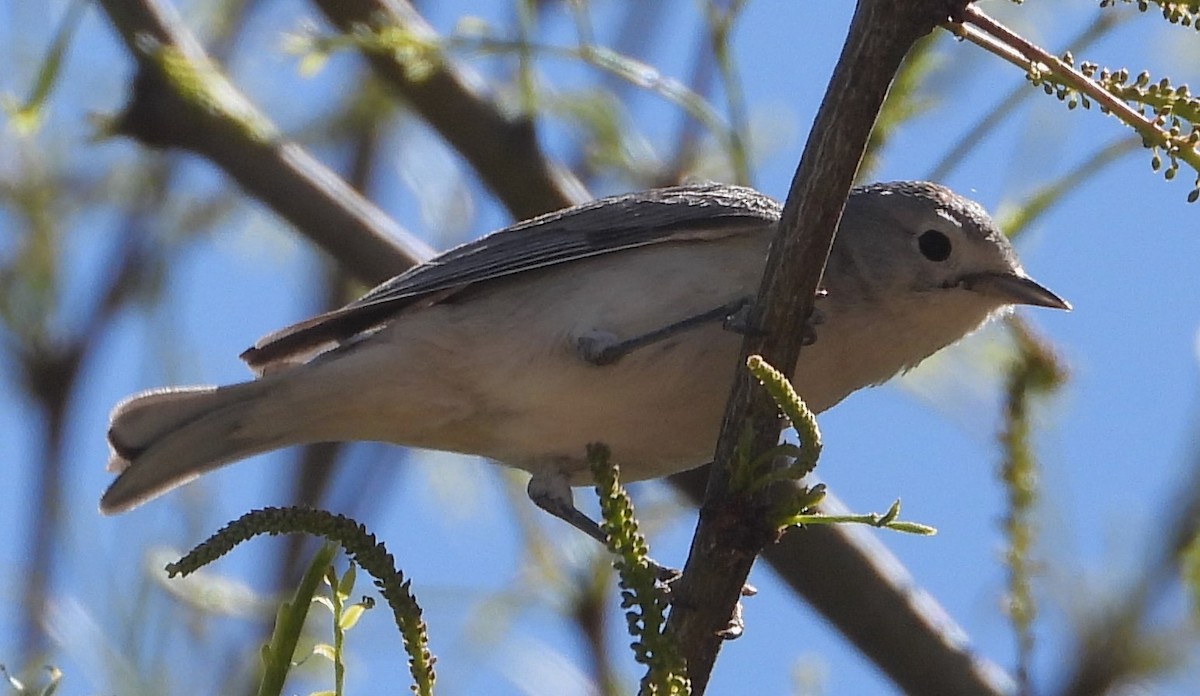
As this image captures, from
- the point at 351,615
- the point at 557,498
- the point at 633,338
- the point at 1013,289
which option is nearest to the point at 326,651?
the point at 351,615

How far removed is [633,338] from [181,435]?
1006 millimetres

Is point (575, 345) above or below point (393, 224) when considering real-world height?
below

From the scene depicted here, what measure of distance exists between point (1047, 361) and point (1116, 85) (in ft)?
4.01

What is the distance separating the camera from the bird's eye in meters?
3.48

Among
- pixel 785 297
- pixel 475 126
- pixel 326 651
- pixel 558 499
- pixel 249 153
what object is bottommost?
pixel 326 651

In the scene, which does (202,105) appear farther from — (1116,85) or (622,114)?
(1116,85)

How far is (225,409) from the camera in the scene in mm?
3432

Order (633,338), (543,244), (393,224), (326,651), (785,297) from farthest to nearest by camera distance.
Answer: (393,224)
(543,244)
(633,338)
(785,297)
(326,651)

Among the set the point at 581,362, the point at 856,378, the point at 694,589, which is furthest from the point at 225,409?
the point at 694,589

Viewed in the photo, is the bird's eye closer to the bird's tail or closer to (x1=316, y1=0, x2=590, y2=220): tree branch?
(x1=316, y1=0, x2=590, y2=220): tree branch

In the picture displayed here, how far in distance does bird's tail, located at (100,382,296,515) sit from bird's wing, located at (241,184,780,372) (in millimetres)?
125

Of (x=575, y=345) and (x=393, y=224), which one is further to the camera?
(x=393, y=224)

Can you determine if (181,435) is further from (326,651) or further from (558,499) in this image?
(326,651)

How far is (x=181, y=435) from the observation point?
3.37 m
